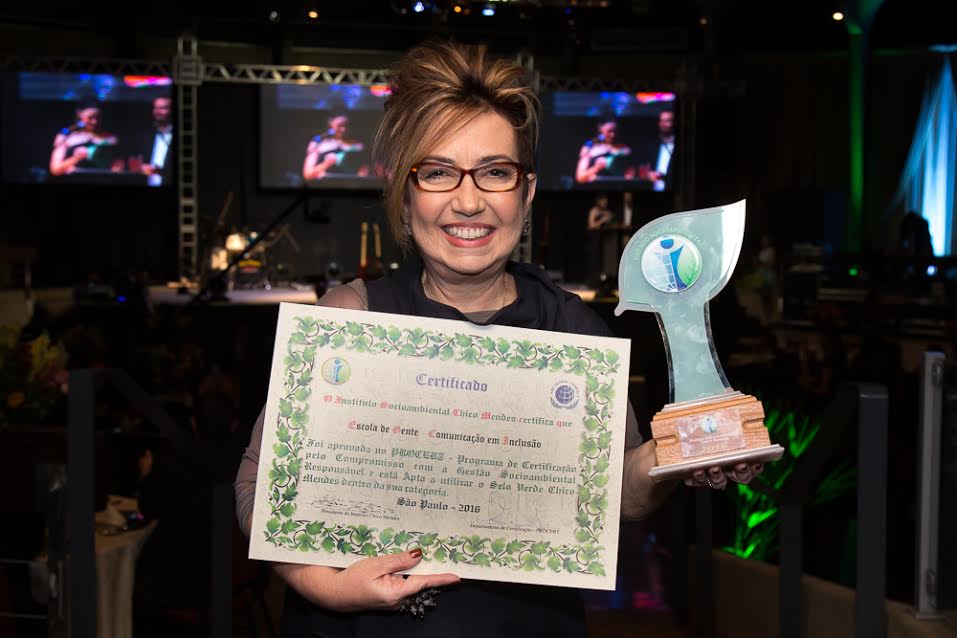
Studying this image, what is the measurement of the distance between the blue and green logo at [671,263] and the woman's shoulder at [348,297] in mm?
407

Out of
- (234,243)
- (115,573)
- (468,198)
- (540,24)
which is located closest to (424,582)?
(468,198)

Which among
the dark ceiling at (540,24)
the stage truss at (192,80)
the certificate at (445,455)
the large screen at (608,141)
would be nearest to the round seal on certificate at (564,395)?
the certificate at (445,455)

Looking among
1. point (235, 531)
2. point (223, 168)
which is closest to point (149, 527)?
point (235, 531)

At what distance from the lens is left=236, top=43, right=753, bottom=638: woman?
1.38 metres

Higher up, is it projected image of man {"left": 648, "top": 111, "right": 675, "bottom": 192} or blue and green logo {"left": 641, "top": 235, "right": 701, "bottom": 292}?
projected image of man {"left": 648, "top": 111, "right": 675, "bottom": 192}

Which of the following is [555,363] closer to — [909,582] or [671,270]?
[671,270]

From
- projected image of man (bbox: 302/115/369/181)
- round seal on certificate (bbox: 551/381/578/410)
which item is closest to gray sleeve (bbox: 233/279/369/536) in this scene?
round seal on certificate (bbox: 551/381/578/410)

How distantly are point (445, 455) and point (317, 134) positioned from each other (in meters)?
12.2

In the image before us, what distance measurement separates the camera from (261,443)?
1345 mm

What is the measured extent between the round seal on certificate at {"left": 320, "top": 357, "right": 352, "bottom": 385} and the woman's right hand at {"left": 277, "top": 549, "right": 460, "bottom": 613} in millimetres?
227

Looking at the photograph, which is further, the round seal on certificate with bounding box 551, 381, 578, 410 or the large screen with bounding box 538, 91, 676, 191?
the large screen with bounding box 538, 91, 676, 191

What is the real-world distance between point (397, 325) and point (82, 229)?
13791 millimetres

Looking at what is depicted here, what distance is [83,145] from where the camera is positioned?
12.4 metres

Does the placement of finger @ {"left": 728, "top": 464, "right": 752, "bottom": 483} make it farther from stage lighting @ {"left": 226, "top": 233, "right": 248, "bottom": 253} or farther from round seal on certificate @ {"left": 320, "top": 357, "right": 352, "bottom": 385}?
stage lighting @ {"left": 226, "top": 233, "right": 248, "bottom": 253}
